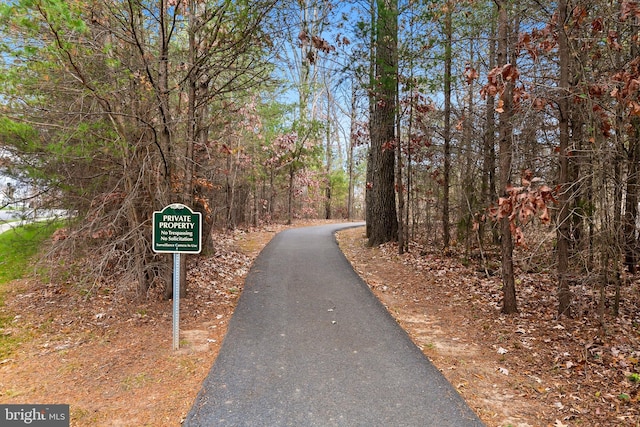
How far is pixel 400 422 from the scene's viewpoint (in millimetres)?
3398

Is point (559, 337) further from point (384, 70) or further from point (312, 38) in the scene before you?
point (384, 70)

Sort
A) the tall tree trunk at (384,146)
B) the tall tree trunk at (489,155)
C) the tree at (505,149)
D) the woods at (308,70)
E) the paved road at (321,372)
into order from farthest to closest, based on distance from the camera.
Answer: the tall tree trunk at (384,146)
the tall tree trunk at (489,155)
the tree at (505,149)
the woods at (308,70)
the paved road at (321,372)

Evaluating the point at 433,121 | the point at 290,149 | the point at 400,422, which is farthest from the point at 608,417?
the point at 290,149

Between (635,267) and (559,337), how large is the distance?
416cm

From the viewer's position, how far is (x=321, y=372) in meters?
4.36

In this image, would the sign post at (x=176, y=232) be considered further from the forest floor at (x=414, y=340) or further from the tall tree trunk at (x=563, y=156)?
the tall tree trunk at (x=563, y=156)

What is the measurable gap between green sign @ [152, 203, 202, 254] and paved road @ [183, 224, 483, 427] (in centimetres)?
153

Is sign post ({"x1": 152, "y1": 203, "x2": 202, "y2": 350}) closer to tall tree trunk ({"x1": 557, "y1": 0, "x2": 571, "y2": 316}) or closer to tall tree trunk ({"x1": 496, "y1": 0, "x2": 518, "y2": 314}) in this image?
tall tree trunk ({"x1": 496, "y1": 0, "x2": 518, "y2": 314})
